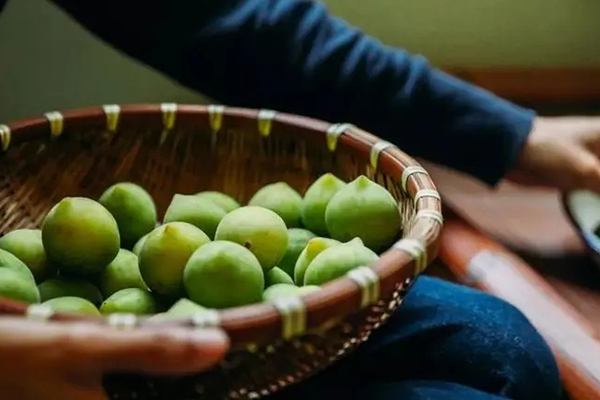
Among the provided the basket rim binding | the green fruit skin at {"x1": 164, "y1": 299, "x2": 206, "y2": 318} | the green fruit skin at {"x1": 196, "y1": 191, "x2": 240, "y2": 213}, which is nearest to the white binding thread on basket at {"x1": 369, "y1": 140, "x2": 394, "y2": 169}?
the basket rim binding

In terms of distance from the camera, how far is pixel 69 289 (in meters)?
0.55

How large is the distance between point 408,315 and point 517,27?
801mm

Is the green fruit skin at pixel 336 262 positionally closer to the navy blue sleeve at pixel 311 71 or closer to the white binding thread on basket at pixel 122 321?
the white binding thread on basket at pixel 122 321

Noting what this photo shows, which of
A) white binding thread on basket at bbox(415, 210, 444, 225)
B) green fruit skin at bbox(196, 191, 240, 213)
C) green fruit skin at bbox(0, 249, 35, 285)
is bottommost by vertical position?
green fruit skin at bbox(0, 249, 35, 285)

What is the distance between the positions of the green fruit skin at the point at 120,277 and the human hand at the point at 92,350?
0.58 ft

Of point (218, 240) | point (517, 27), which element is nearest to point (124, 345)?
point (218, 240)

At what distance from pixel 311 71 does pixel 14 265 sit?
1.21ft

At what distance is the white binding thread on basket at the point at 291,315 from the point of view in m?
0.43

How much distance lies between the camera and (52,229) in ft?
1.82

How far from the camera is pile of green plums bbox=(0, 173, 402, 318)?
50cm

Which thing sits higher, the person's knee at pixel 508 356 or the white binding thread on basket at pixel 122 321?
the white binding thread on basket at pixel 122 321

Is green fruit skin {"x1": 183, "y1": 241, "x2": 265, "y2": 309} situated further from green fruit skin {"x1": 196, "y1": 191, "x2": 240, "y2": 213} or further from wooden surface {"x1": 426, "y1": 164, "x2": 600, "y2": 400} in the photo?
wooden surface {"x1": 426, "y1": 164, "x2": 600, "y2": 400}

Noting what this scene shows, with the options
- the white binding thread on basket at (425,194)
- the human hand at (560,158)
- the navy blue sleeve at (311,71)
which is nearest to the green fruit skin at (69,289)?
the white binding thread on basket at (425,194)

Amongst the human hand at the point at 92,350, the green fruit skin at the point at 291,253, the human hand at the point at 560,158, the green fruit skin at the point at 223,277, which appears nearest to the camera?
the human hand at the point at 92,350
